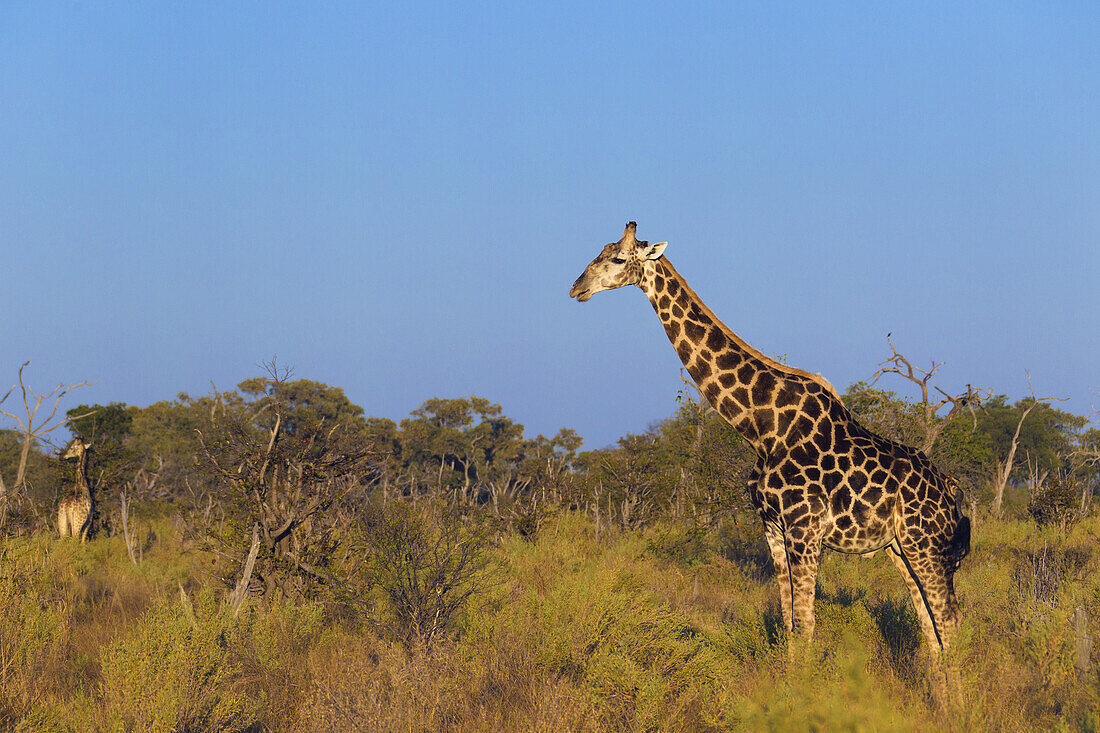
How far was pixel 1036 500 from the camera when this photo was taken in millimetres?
19203

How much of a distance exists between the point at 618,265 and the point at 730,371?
1372 millimetres

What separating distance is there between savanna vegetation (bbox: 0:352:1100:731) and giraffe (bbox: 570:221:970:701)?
0.56 meters

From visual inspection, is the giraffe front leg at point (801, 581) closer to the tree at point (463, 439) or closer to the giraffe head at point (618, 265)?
the giraffe head at point (618, 265)

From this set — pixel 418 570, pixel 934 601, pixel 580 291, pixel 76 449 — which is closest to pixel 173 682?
pixel 418 570

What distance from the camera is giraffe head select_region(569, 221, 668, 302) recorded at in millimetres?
7711

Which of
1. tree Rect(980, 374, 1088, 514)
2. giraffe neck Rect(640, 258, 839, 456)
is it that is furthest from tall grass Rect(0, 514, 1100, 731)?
tree Rect(980, 374, 1088, 514)

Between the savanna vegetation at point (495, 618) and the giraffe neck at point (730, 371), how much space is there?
184cm

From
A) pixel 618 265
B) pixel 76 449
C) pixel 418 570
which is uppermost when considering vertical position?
pixel 618 265

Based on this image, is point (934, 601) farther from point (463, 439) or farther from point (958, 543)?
point (463, 439)

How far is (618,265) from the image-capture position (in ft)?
25.5

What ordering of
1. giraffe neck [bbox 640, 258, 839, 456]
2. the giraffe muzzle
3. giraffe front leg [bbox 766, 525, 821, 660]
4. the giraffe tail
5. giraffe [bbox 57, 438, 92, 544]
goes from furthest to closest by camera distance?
1. giraffe [bbox 57, 438, 92, 544]
2. the giraffe muzzle
3. giraffe neck [bbox 640, 258, 839, 456]
4. the giraffe tail
5. giraffe front leg [bbox 766, 525, 821, 660]

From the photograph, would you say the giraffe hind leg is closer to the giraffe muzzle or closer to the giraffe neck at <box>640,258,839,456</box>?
the giraffe neck at <box>640,258,839,456</box>

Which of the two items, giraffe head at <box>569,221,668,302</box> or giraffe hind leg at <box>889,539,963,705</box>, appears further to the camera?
giraffe head at <box>569,221,668,302</box>

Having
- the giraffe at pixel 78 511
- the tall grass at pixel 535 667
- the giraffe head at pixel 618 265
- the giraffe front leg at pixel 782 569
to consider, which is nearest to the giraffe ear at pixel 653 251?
the giraffe head at pixel 618 265
